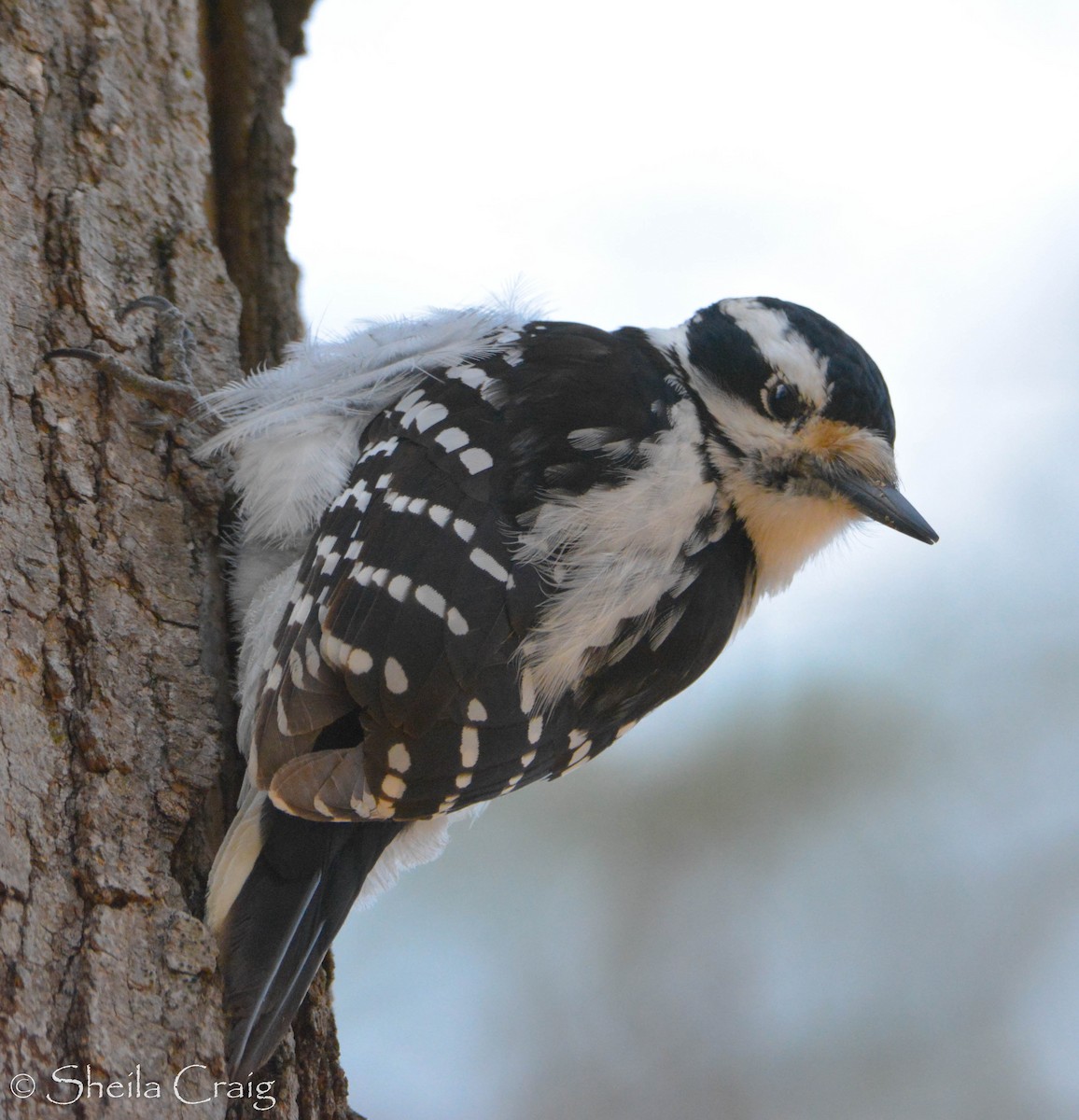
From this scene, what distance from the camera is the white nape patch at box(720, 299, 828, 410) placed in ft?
6.48

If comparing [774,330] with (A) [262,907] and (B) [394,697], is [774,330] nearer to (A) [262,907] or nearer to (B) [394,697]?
(B) [394,697]

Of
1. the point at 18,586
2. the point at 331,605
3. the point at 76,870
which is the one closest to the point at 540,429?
the point at 331,605

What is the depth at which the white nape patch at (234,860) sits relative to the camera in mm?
1577

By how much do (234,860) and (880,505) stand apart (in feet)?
4.04

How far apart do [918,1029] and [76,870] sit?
3.30 m

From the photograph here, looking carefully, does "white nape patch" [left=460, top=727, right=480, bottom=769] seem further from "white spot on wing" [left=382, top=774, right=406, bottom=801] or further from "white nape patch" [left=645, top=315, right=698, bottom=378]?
"white nape patch" [left=645, top=315, right=698, bottom=378]

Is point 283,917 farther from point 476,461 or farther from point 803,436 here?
point 803,436

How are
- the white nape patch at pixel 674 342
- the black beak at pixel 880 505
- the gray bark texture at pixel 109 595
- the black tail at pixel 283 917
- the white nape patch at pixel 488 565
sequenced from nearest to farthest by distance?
the gray bark texture at pixel 109 595
the black tail at pixel 283 917
the white nape patch at pixel 488 565
the black beak at pixel 880 505
the white nape patch at pixel 674 342

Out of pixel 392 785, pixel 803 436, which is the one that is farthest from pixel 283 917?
pixel 803 436

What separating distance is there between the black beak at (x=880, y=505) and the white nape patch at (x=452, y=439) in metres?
0.68

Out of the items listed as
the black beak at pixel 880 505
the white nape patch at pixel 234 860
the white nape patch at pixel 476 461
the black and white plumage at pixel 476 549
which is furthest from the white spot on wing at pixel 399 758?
the black beak at pixel 880 505

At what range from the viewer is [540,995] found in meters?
3.92

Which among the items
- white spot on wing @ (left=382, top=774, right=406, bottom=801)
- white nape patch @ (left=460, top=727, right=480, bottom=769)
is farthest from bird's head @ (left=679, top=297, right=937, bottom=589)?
white spot on wing @ (left=382, top=774, right=406, bottom=801)

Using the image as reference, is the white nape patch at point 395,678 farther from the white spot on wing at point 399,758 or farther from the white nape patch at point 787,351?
the white nape patch at point 787,351
